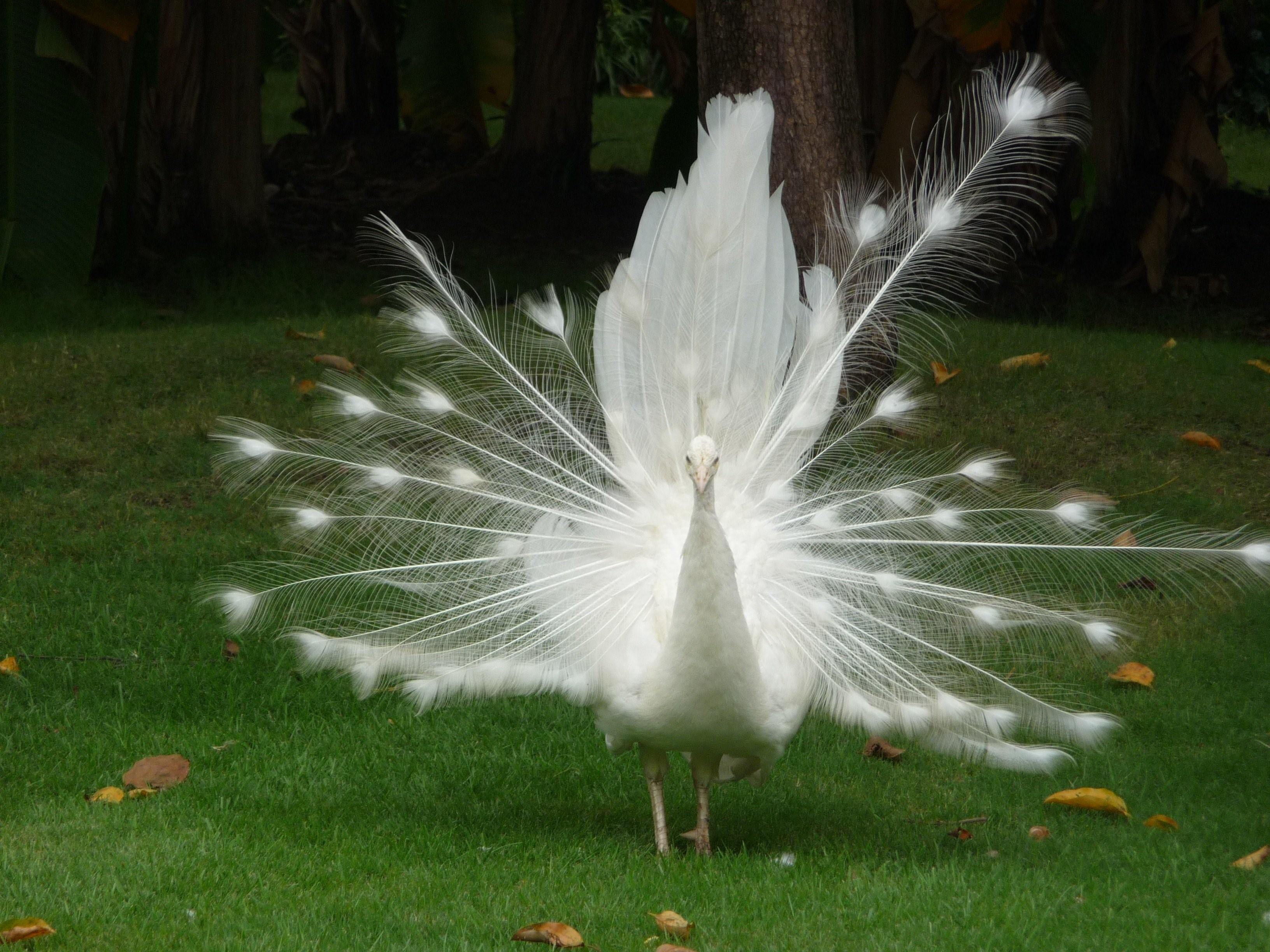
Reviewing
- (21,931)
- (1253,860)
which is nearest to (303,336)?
(21,931)

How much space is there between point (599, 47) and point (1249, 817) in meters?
17.9

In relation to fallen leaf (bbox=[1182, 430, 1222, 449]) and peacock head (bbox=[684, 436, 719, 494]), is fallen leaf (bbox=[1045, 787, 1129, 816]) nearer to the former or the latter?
peacock head (bbox=[684, 436, 719, 494])

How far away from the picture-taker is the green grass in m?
3.63

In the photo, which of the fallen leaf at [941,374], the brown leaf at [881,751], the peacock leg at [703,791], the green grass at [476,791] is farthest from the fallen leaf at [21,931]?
the fallen leaf at [941,374]

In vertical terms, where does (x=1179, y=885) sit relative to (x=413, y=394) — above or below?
below

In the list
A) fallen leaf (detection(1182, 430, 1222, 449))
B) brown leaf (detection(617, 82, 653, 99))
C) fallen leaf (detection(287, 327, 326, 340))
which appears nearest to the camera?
fallen leaf (detection(1182, 430, 1222, 449))

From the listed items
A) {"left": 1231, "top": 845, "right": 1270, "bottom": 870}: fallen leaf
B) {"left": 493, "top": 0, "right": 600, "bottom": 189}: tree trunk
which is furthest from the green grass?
{"left": 493, "top": 0, "right": 600, "bottom": 189}: tree trunk

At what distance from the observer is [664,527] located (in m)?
4.34

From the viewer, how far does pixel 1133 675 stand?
533 centimetres

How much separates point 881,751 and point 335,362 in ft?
13.9

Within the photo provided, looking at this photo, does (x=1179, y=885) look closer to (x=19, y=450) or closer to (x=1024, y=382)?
(x=1024, y=382)

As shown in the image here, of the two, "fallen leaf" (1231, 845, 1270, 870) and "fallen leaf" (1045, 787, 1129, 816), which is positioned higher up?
"fallen leaf" (1045, 787, 1129, 816)

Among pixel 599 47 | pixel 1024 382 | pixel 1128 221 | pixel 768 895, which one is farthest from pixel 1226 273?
pixel 599 47

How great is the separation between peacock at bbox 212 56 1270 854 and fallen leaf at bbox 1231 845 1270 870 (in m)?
0.49
